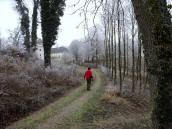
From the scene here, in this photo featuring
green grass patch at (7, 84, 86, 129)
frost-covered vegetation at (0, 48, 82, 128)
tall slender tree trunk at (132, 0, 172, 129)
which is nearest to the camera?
tall slender tree trunk at (132, 0, 172, 129)

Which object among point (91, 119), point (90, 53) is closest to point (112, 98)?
point (91, 119)

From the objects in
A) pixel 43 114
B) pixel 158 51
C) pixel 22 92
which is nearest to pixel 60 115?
pixel 43 114

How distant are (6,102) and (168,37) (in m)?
9.64

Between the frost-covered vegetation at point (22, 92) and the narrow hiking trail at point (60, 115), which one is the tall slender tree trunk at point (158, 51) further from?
the frost-covered vegetation at point (22, 92)

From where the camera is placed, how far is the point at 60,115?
15.2 m

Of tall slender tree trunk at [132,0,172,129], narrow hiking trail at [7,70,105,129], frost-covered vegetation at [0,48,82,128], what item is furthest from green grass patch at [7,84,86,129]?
tall slender tree trunk at [132,0,172,129]

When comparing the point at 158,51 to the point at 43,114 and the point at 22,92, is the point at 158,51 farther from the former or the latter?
the point at 22,92

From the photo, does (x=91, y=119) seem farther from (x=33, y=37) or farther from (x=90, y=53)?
(x=90, y=53)

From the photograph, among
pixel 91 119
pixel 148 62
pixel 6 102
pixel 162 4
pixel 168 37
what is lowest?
pixel 91 119

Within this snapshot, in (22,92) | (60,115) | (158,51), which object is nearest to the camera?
(158,51)

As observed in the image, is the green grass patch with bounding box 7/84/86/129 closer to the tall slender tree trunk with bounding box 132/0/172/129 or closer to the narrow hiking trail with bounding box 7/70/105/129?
the narrow hiking trail with bounding box 7/70/105/129

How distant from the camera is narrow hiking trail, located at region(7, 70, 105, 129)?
1324cm

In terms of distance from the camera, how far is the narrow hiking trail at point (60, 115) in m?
13.2

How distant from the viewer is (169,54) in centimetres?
737
